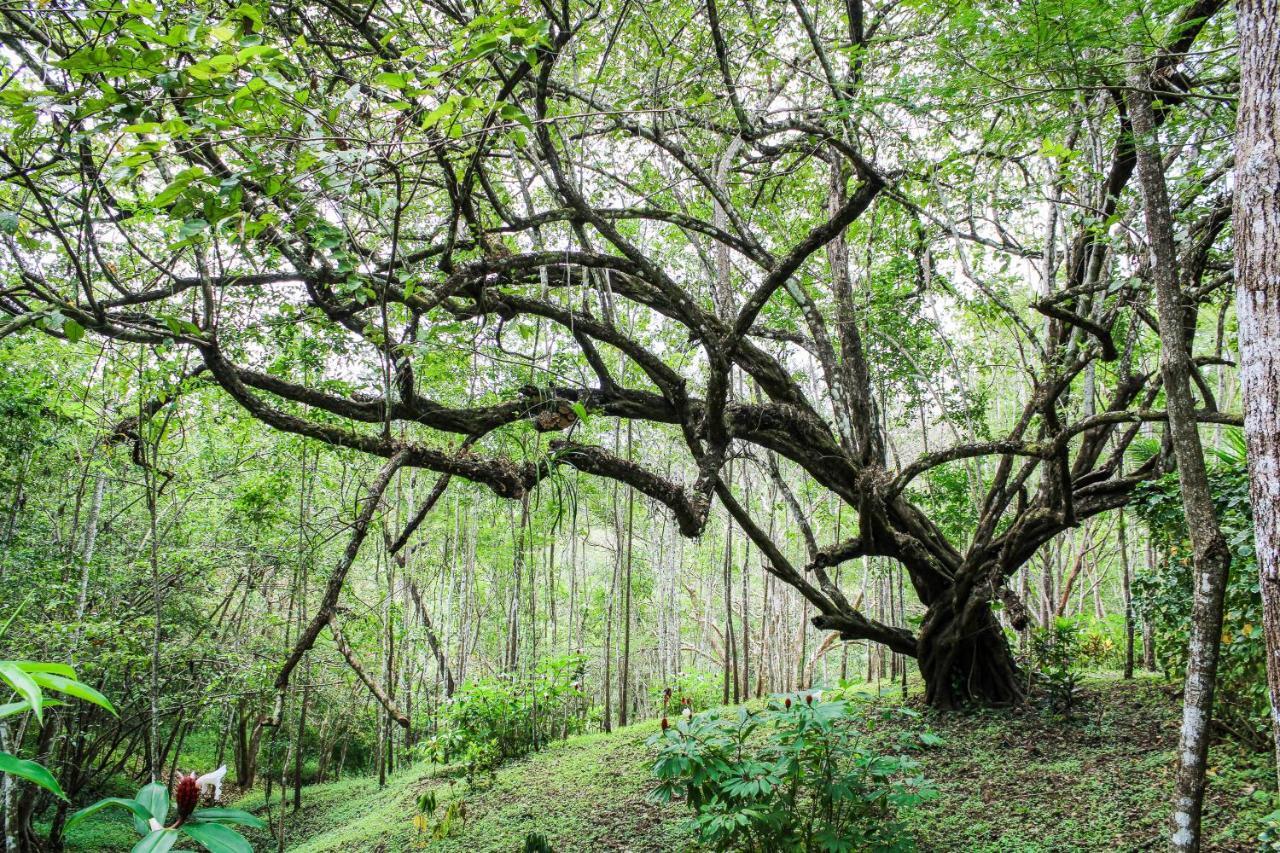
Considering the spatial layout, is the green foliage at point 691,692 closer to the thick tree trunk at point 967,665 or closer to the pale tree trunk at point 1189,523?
the thick tree trunk at point 967,665

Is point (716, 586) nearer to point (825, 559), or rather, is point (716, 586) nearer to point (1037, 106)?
point (825, 559)

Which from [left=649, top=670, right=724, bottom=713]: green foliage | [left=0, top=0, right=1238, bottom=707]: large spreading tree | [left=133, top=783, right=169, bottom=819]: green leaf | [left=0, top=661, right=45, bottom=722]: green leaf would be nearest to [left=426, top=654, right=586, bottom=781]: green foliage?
[left=649, top=670, right=724, bottom=713]: green foliage

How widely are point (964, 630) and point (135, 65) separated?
529 centimetres

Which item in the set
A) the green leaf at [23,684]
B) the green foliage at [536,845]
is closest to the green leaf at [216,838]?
the green leaf at [23,684]

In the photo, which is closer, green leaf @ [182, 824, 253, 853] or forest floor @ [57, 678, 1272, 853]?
green leaf @ [182, 824, 253, 853]

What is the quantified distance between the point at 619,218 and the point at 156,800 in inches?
131

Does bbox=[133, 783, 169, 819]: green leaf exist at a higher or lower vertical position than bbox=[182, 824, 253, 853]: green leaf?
higher

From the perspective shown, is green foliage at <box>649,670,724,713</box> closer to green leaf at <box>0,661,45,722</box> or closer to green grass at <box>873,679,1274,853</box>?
green grass at <box>873,679,1274,853</box>

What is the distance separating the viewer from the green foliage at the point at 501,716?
7059mm

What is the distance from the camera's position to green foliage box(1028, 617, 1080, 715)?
4.79 meters

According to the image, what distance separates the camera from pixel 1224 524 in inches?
133

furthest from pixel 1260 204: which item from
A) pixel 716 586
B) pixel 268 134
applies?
pixel 716 586

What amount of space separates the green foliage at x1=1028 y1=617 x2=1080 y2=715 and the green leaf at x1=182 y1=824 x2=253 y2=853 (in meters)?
5.32

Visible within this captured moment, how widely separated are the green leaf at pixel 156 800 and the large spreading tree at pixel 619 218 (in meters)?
1.21
